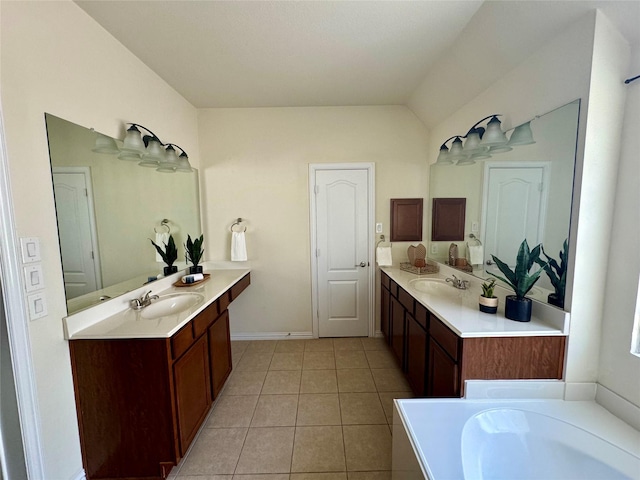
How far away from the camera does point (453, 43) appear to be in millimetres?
1821

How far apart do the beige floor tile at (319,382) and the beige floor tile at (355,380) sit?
59 mm

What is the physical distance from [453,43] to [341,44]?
0.79m

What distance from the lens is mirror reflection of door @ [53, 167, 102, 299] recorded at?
1361mm

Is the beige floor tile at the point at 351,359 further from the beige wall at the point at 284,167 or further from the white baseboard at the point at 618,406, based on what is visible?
the white baseboard at the point at 618,406

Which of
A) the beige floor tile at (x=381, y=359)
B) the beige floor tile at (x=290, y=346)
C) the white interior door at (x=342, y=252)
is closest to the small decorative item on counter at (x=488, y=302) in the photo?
the beige floor tile at (x=381, y=359)

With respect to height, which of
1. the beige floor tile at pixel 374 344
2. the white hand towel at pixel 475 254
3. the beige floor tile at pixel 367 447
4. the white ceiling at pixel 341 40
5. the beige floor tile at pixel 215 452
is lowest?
the beige floor tile at pixel 215 452

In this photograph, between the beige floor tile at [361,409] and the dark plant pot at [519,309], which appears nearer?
the dark plant pot at [519,309]

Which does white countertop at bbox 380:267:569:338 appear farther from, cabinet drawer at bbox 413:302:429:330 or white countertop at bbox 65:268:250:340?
white countertop at bbox 65:268:250:340

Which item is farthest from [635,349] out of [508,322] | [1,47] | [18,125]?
[1,47]

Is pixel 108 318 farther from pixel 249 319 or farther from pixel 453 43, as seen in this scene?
pixel 453 43

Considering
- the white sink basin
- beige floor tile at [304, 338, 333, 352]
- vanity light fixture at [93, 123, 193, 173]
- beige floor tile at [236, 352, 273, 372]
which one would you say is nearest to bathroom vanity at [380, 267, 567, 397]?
beige floor tile at [304, 338, 333, 352]

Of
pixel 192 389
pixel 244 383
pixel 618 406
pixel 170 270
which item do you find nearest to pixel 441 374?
pixel 618 406

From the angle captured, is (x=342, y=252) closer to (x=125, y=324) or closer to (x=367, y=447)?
(x=367, y=447)

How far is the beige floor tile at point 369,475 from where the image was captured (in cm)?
146
